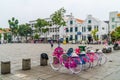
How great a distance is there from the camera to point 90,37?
53594 mm

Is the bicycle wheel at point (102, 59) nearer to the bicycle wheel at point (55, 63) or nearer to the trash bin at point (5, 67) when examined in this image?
the bicycle wheel at point (55, 63)

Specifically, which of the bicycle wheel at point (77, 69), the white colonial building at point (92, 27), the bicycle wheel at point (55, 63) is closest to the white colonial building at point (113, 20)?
the white colonial building at point (92, 27)

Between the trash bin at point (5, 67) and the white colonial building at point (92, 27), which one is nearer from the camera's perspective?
the trash bin at point (5, 67)

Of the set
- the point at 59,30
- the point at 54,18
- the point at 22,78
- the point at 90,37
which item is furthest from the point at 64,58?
the point at 59,30

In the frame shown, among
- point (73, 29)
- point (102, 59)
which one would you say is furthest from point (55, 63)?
point (73, 29)

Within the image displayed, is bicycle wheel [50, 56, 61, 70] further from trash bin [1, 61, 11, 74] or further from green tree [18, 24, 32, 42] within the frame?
green tree [18, 24, 32, 42]

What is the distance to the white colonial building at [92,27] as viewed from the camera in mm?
52844

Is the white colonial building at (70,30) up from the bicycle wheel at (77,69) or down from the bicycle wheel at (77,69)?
up

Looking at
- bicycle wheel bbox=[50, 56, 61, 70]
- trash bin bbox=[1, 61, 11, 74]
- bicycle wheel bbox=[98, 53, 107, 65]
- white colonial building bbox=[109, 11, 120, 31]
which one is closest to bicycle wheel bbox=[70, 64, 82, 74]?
bicycle wheel bbox=[50, 56, 61, 70]

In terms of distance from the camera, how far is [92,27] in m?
54.3

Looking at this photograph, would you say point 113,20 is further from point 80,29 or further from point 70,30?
point 70,30

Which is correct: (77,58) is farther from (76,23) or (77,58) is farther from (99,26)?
(76,23)

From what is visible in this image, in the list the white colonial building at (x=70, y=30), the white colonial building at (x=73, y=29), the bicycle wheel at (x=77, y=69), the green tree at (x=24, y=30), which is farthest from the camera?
the green tree at (x=24, y=30)

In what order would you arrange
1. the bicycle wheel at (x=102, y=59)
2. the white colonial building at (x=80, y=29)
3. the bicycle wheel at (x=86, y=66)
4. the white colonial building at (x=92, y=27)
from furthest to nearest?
the white colonial building at (x=80, y=29) → the white colonial building at (x=92, y=27) → the bicycle wheel at (x=102, y=59) → the bicycle wheel at (x=86, y=66)
